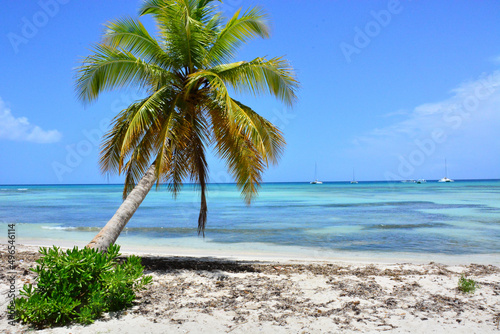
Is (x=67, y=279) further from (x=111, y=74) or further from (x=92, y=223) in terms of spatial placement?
(x=92, y=223)

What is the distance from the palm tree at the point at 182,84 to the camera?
786cm

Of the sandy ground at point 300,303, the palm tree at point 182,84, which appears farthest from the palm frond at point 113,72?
the sandy ground at point 300,303

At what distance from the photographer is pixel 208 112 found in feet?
28.3

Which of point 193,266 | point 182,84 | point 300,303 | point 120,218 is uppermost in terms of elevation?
point 182,84

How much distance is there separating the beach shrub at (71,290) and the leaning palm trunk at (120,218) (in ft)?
3.72

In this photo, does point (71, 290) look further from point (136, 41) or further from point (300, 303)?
point (136, 41)

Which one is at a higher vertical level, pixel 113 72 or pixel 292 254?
pixel 113 72

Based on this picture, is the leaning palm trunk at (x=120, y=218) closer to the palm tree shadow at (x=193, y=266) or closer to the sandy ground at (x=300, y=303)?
the sandy ground at (x=300, y=303)

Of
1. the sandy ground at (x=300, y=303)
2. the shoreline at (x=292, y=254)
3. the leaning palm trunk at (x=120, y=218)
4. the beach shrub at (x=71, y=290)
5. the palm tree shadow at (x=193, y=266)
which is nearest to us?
the beach shrub at (x=71, y=290)

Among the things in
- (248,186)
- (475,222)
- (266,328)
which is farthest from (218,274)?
(475,222)

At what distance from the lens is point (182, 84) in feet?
27.9

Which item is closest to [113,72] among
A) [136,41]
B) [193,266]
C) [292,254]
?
[136,41]

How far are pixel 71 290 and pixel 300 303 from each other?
307 cm

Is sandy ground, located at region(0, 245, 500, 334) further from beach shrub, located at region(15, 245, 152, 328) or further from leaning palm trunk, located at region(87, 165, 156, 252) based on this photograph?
leaning palm trunk, located at region(87, 165, 156, 252)
